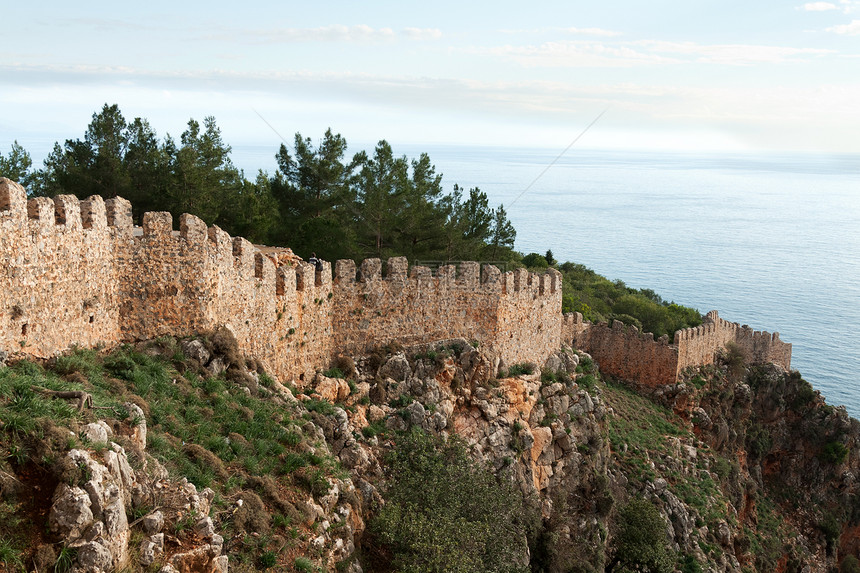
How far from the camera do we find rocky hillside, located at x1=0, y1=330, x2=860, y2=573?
10305 millimetres

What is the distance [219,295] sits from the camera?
17547mm

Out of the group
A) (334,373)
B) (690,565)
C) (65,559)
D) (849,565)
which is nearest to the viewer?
(65,559)

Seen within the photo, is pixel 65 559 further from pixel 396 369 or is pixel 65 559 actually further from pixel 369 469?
pixel 396 369

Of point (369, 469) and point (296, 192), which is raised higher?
point (296, 192)

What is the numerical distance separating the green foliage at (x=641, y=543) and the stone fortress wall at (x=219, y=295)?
6289 mm

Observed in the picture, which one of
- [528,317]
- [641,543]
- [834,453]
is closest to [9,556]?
[528,317]

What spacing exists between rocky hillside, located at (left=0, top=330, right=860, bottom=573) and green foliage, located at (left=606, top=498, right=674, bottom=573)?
7 cm

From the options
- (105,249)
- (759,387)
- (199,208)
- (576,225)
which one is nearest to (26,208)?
(105,249)

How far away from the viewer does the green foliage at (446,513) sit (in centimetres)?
1652

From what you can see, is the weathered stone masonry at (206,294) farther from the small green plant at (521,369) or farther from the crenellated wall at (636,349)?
the crenellated wall at (636,349)

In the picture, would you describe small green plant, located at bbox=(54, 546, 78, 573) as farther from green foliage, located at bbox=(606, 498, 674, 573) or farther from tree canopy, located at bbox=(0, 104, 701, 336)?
green foliage, located at bbox=(606, 498, 674, 573)

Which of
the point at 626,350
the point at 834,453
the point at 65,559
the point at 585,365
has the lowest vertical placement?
the point at 834,453

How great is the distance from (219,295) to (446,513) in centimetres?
729

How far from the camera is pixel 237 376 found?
17156mm
